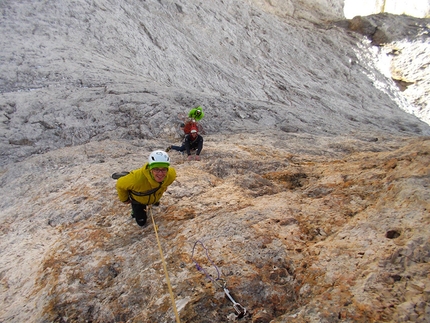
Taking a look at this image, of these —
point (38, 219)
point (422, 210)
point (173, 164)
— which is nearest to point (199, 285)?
point (422, 210)

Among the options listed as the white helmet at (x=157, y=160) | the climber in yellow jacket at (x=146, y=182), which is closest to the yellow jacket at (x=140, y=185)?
the climber in yellow jacket at (x=146, y=182)

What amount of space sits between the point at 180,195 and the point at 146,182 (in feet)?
3.80

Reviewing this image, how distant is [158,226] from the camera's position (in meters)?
4.25

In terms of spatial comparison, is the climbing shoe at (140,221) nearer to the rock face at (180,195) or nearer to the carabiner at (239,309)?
the rock face at (180,195)

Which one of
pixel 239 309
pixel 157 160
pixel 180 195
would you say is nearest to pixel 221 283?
pixel 239 309

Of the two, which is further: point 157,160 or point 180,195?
point 180,195

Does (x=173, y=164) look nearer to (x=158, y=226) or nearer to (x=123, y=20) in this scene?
(x=158, y=226)

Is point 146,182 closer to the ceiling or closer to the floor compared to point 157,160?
closer to the floor

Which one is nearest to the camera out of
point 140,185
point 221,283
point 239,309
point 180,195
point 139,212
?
point 239,309

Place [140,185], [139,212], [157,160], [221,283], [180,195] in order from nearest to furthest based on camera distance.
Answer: [221,283] < [157,160] < [140,185] < [139,212] < [180,195]

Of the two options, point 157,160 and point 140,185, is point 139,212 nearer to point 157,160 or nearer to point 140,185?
point 140,185

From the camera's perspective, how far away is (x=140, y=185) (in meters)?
3.95

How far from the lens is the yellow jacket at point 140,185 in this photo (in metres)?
3.91

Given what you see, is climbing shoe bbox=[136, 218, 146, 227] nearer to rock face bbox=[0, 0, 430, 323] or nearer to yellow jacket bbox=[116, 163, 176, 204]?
rock face bbox=[0, 0, 430, 323]
